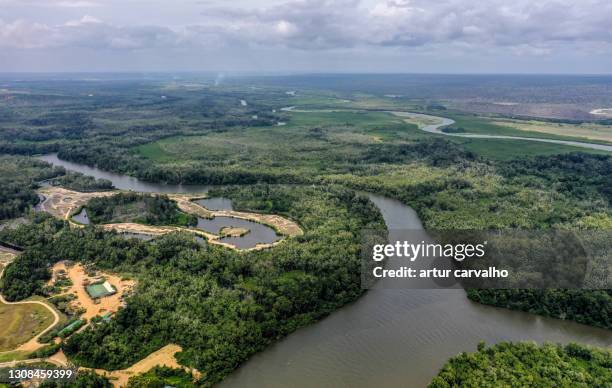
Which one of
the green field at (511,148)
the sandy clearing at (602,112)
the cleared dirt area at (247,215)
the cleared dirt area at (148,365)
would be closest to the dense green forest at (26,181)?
the cleared dirt area at (247,215)

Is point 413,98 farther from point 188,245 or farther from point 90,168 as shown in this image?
point 188,245

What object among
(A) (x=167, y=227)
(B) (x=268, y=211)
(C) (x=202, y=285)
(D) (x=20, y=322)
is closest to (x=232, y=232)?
(B) (x=268, y=211)

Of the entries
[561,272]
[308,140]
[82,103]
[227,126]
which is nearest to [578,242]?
[561,272]

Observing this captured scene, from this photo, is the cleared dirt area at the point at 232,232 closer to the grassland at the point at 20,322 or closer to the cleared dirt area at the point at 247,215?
the cleared dirt area at the point at 247,215

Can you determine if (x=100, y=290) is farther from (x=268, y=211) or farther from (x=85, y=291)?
(x=268, y=211)

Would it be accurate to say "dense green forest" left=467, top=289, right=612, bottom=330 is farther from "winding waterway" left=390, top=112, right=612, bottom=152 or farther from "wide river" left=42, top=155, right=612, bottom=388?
"winding waterway" left=390, top=112, right=612, bottom=152

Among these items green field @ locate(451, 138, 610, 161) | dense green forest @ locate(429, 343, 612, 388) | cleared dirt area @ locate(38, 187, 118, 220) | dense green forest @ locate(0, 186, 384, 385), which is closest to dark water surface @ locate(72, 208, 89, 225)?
cleared dirt area @ locate(38, 187, 118, 220)

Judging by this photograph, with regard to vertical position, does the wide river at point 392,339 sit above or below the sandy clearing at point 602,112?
below
